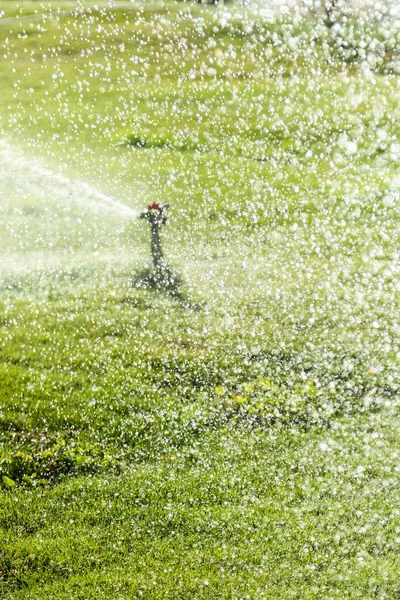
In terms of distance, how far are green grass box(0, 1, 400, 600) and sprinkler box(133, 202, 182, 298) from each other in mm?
204

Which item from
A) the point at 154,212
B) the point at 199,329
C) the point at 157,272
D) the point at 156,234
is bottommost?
the point at 199,329

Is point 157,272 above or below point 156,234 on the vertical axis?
below

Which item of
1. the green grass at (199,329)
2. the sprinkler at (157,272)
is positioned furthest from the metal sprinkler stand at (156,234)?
the green grass at (199,329)

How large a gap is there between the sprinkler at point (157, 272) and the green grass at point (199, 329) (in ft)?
0.67

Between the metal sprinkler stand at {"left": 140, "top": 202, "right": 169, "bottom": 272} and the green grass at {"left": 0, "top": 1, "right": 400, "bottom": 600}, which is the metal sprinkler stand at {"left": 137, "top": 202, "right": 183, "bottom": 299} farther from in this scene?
the green grass at {"left": 0, "top": 1, "right": 400, "bottom": 600}

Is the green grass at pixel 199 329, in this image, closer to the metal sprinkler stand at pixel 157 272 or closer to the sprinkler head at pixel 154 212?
the metal sprinkler stand at pixel 157 272

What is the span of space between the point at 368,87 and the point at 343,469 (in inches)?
536

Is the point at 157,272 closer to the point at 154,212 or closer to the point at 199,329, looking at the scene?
the point at 154,212

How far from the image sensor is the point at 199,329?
8.03 meters

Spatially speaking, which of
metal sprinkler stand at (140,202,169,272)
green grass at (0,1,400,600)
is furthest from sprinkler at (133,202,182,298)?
green grass at (0,1,400,600)

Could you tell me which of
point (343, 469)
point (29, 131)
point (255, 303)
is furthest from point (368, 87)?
point (343, 469)

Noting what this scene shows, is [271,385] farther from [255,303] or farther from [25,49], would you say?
[25,49]

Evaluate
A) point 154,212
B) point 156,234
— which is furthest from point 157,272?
point 154,212

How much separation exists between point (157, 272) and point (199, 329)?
1677mm
